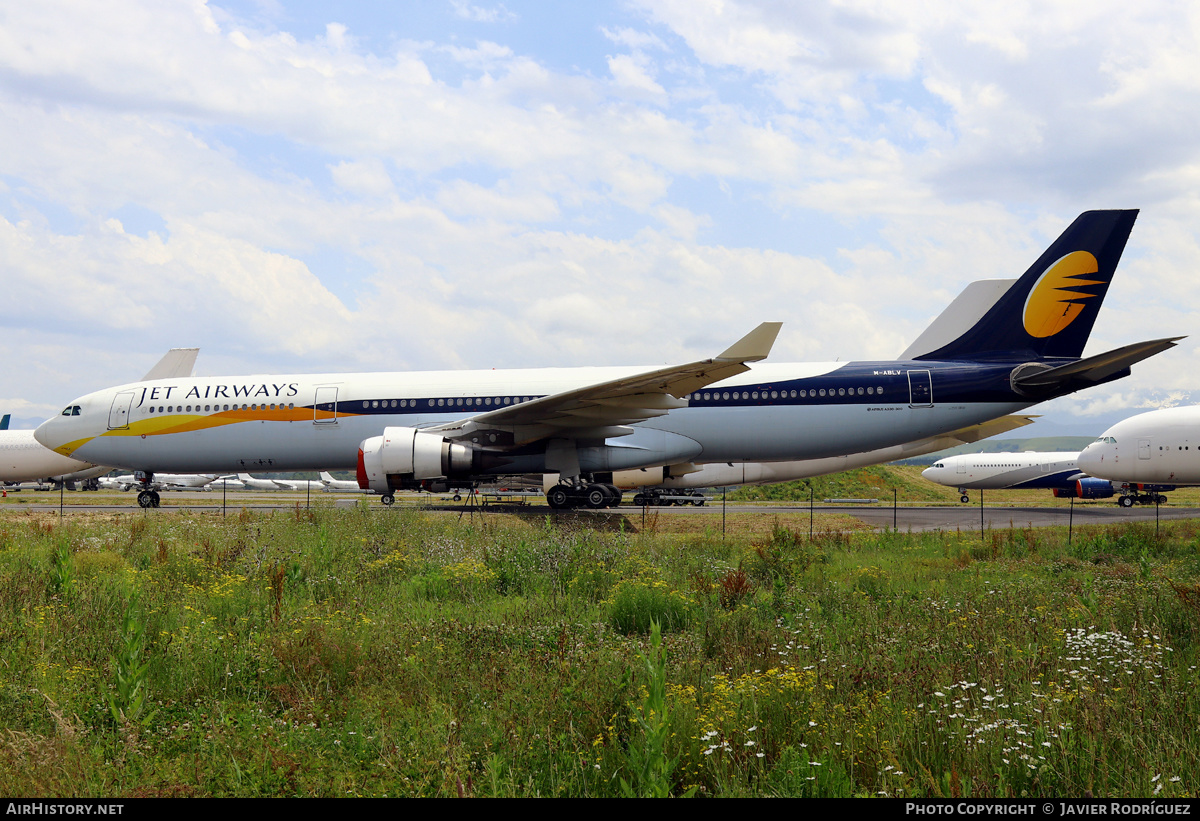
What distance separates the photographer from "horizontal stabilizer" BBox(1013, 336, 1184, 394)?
56.6 feet

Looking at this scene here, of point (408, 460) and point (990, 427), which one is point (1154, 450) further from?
point (408, 460)

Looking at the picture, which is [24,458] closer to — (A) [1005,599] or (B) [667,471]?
(B) [667,471]

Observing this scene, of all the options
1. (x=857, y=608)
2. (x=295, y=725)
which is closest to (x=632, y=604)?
(x=857, y=608)

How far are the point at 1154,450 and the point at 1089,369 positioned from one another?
57.7 feet

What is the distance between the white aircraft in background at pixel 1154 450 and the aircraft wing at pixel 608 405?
78.5 ft

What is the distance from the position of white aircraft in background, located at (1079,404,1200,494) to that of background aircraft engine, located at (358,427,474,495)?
28.3 metres

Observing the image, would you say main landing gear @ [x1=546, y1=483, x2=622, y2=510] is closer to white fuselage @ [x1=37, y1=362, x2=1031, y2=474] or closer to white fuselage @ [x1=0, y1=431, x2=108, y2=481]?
white fuselage @ [x1=37, y1=362, x2=1031, y2=474]

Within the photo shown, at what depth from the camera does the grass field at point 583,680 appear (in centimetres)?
389

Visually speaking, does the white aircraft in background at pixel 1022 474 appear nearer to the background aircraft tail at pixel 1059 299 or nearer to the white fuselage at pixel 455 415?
the background aircraft tail at pixel 1059 299

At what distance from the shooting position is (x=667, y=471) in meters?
27.6

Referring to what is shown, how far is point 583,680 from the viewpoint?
16.5 feet
